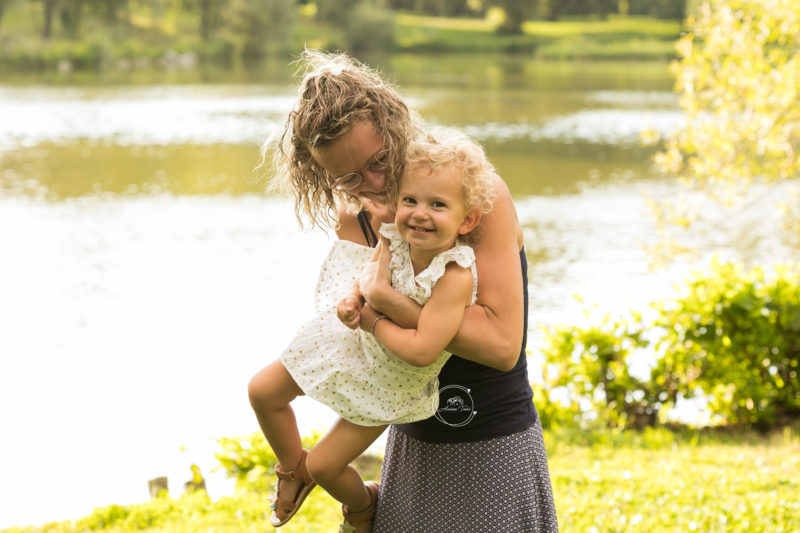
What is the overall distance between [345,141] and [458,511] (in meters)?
0.97

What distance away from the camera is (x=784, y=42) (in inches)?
331

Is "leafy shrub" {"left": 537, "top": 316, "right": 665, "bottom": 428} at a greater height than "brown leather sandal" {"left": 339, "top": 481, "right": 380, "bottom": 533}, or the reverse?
"brown leather sandal" {"left": 339, "top": 481, "right": 380, "bottom": 533}

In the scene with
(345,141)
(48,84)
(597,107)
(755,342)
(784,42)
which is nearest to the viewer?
(345,141)

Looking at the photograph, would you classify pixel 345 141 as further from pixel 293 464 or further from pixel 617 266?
pixel 617 266

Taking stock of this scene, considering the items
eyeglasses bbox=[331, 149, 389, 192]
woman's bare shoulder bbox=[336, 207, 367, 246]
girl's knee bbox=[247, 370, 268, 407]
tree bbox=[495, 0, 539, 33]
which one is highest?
tree bbox=[495, 0, 539, 33]

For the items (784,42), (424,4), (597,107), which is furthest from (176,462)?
(424,4)

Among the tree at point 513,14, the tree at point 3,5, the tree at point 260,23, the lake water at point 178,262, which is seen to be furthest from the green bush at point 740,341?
the tree at point 513,14

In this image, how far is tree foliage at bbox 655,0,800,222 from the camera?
26.7ft

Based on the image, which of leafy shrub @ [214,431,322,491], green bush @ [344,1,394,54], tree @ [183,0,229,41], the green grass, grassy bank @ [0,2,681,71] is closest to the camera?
leafy shrub @ [214,431,322,491]

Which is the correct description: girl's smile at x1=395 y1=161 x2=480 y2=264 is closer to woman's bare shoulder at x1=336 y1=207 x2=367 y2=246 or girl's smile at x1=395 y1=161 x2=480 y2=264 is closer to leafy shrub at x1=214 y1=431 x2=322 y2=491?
woman's bare shoulder at x1=336 y1=207 x2=367 y2=246

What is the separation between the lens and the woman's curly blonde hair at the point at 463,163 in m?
1.96

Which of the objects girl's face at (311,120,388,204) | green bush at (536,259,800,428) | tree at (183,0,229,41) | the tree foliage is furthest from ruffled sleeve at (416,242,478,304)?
tree at (183,0,229,41)

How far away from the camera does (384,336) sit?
197 centimetres

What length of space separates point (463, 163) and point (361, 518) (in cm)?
101
